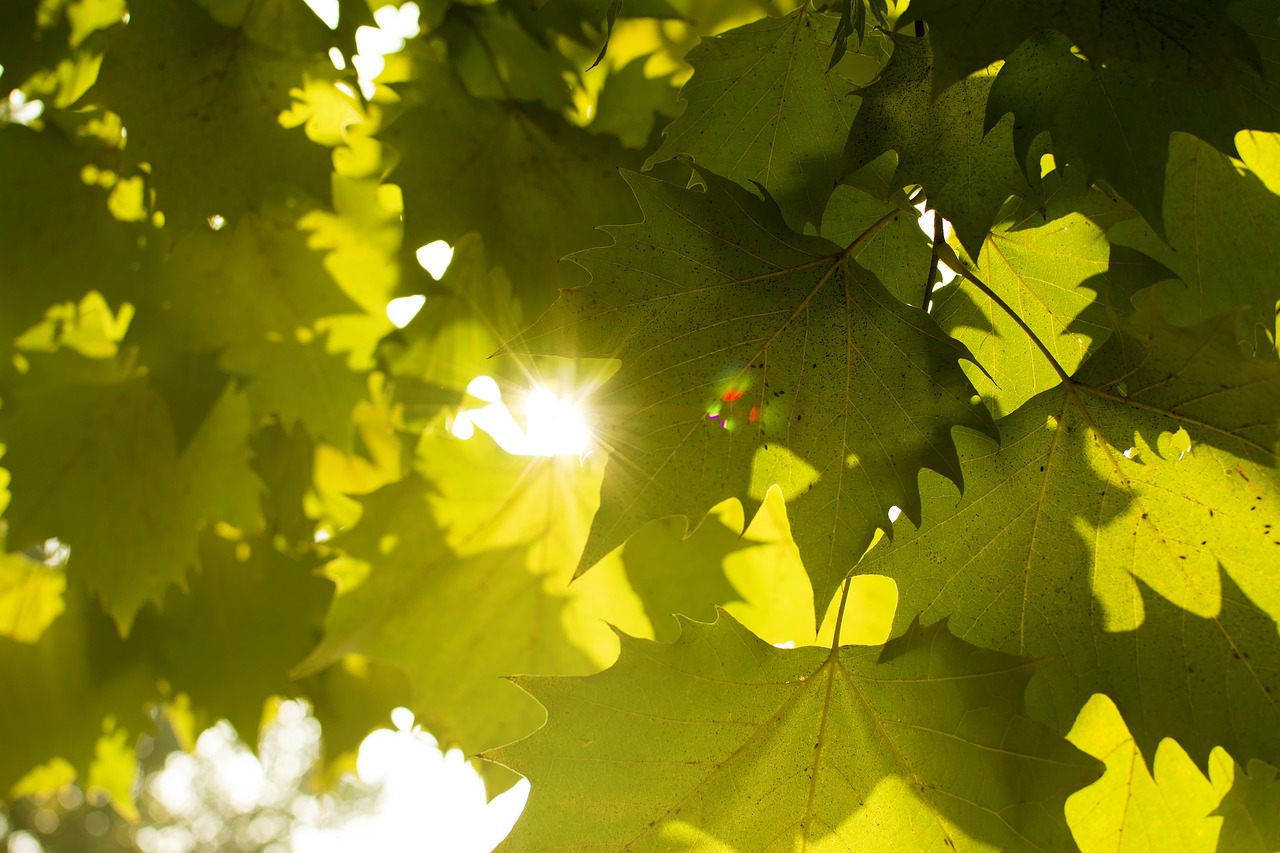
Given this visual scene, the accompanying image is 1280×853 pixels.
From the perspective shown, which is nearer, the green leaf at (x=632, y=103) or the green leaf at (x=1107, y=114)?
the green leaf at (x=1107, y=114)

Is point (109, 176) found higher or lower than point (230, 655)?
higher

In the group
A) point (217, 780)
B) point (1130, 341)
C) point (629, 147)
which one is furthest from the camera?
point (217, 780)

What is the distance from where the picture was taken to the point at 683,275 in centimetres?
63

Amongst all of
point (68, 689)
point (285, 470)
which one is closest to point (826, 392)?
point (285, 470)

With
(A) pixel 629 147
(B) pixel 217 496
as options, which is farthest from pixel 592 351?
(B) pixel 217 496

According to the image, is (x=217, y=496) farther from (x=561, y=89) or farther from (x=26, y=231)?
(x=561, y=89)

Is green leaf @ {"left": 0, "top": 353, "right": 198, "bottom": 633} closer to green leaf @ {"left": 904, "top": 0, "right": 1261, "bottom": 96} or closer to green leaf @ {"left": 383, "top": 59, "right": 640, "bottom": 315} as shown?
green leaf @ {"left": 383, "top": 59, "right": 640, "bottom": 315}

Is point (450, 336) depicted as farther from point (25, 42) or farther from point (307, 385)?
point (25, 42)

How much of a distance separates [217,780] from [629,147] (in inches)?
478

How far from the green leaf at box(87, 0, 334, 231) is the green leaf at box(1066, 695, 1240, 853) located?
40.3 inches

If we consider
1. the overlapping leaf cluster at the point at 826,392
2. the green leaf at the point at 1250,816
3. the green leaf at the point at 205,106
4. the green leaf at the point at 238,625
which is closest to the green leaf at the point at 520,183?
the overlapping leaf cluster at the point at 826,392

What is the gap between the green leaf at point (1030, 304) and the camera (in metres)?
0.71

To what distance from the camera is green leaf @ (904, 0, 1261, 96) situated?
0.50 m

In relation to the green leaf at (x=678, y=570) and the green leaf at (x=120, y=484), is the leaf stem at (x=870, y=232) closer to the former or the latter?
the green leaf at (x=678, y=570)
